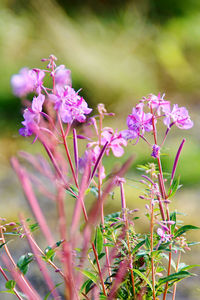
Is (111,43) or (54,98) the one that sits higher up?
(111,43)

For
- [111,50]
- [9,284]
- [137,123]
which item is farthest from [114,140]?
[111,50]

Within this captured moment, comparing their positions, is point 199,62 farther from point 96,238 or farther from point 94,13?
point 96,238

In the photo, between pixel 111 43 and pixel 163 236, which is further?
pixel 111 43

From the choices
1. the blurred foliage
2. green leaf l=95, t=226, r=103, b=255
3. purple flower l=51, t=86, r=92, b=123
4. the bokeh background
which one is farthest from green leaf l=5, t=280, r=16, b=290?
the blurred foliage

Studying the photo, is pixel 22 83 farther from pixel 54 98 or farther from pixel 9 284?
pixel 9 284

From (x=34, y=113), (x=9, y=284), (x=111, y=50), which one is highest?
(x=111, y=50)
